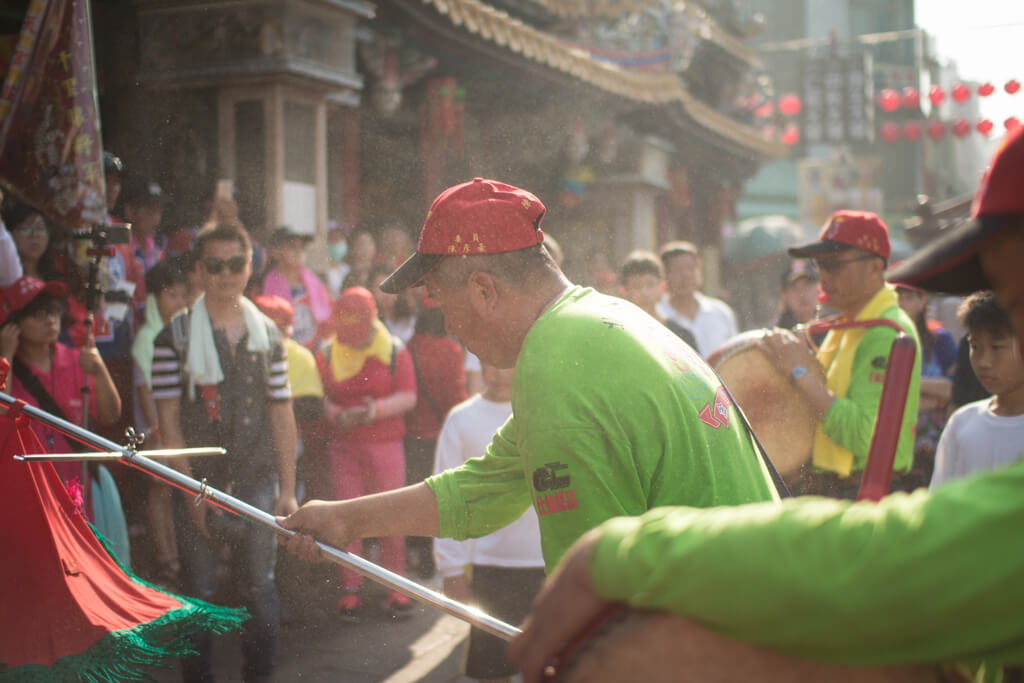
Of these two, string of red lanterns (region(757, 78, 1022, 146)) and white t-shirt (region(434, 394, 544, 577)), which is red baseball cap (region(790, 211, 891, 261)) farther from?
string of red lanterns (region(757, 78, 1022, 146))

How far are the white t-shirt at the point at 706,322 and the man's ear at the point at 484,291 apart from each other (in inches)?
159

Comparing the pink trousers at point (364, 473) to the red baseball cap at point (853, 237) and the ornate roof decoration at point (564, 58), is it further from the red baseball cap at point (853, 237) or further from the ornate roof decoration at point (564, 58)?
the ornate roof decoration at point (564, 58)

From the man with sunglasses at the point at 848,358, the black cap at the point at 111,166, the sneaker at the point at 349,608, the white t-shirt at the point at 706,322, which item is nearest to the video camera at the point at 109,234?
the black cap at the point at 111,166

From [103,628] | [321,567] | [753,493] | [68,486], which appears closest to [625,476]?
[753,493]

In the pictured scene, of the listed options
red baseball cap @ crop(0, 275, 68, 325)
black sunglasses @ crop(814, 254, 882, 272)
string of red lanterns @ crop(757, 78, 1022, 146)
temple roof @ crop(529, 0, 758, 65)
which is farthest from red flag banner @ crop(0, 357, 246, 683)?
string of red lanterns @ crop(757, 78, 1022, 146)

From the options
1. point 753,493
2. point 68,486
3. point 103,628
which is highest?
point 753,493

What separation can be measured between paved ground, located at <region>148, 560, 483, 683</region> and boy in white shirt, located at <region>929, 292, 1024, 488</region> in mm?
2190

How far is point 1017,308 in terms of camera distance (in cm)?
108

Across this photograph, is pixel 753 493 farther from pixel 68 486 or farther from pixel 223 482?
pixel 223 482

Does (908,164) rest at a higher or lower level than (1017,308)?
higher

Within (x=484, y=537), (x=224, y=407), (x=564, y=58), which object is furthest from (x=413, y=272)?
(x=564, y=58)

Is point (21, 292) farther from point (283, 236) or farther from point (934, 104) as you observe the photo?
point (934, 104)

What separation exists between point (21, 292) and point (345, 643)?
2076 mm

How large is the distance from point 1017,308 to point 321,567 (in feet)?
14.9
